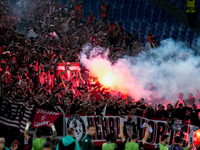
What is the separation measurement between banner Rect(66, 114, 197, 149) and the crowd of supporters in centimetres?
16

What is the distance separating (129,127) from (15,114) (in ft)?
10.5

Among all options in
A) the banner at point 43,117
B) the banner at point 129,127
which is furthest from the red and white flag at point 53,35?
the banner at point 129,127

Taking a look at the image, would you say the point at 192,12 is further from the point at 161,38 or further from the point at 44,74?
the point at 44,74

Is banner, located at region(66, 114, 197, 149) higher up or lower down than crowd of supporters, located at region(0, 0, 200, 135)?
lower down

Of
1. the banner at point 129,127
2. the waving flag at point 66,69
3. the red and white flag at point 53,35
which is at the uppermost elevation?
the red and white flag at point 53,35

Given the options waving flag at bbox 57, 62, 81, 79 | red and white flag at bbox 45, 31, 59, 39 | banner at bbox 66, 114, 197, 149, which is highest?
red and white flag at bbox 45, 31, 59, 39

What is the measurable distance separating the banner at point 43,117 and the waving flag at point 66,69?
3569 millimetres

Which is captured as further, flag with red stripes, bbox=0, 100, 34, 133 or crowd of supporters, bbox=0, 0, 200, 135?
flag with red stripes, bbox=0, 100, 34, 133

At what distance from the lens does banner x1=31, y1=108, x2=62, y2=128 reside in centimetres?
1092

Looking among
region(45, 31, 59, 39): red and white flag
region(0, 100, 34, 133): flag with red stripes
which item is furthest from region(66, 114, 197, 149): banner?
region(45, 31, 59, 39): red and white flag

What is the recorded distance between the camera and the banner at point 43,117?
430 inches

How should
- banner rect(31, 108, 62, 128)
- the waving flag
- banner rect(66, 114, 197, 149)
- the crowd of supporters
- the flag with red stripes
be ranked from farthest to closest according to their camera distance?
the waving flag, the flag with red stripes, banner rect(31, 108, 62, 128), the crowd of supporters, banner rect(66, 114, 197, 149)

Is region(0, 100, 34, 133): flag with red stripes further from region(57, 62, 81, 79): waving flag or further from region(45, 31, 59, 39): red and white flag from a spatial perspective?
region(45, 31, 59, 39): red and white flag

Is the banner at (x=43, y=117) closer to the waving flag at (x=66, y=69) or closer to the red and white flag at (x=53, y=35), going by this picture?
the waving flag at (x=66, y=69)
